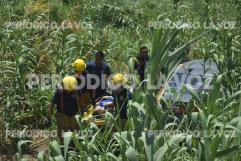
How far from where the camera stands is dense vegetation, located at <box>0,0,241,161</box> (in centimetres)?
276

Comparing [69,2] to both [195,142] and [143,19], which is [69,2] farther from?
[195,142]

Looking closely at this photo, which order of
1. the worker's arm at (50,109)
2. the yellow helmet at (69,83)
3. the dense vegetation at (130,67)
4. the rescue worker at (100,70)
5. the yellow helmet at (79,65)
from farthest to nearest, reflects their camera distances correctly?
the rescue worker at (100,70), the yellow helmet at (79,65), the worker's arm at (50,109), the yellow helmet at (69,83), the dense vegetation at (130,67)

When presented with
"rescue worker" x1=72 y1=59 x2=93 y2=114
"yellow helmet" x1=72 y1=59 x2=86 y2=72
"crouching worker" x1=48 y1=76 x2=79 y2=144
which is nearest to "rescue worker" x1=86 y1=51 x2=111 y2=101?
"rescue worker" x1=72 y1=59 x2=93 y2=114

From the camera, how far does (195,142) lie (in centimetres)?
314

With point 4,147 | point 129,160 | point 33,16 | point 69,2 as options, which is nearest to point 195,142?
point 129,160

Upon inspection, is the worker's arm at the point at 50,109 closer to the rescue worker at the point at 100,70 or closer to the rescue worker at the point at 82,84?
the rescue worker at the point at 82,84

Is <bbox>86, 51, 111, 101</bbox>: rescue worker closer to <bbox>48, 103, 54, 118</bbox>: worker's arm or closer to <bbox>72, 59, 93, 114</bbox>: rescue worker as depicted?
<bbox>72, 59, 93, 114</bbox>: rescue worker

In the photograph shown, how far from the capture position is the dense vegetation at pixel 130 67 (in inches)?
109

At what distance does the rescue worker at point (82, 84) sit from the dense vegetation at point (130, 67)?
1.72 ft

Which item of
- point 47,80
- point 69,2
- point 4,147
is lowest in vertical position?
point 4,147

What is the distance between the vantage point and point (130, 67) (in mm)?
3174

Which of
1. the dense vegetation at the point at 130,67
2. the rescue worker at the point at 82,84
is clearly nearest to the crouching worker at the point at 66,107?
the rescue worker at the point at 82,84

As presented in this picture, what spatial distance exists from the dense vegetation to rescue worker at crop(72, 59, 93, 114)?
523mm

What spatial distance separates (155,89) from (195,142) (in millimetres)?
630
